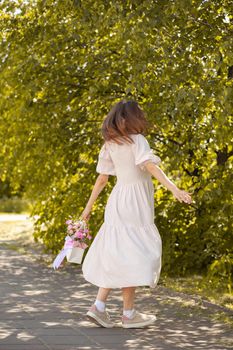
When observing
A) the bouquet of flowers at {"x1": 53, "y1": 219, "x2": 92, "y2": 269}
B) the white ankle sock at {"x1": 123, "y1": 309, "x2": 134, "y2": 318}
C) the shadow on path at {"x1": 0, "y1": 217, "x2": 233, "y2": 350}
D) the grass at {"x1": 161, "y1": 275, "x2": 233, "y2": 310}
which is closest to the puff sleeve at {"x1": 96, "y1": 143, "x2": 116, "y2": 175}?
the bouquet of flowers at {"x1": 53, "y1": 219, "x2": 92, "y2": 269}

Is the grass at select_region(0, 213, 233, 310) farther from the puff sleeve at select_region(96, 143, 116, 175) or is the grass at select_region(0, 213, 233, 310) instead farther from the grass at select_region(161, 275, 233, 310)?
the puff sleeve at select_region(96, 143, 116, 175)

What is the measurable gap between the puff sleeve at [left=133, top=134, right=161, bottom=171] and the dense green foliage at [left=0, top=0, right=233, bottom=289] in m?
1.74

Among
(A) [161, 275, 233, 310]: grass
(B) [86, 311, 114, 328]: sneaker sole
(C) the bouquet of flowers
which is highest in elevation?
(C) the bouquet of flowers

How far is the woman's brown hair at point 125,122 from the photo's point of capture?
24.4ft

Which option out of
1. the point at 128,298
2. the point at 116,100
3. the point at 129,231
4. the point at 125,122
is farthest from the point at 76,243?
the point at 116,100

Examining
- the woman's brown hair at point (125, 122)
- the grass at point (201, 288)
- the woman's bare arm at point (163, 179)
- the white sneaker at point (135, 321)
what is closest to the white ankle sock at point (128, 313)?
the white sneaker at point (135, 321)

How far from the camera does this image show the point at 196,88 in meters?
9.26

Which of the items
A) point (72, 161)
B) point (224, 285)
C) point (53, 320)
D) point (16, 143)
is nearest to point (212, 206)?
point (224, 285)

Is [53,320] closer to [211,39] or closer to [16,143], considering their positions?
[211,39]

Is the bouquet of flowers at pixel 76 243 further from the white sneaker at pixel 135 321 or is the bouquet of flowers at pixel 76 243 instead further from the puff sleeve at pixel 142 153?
the puff sleeve at pixel 142 153

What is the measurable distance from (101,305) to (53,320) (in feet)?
1.84

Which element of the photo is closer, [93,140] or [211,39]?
[211,39]

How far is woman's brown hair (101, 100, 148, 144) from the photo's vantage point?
7.43 meters

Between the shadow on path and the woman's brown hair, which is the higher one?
the woman's brown hair
